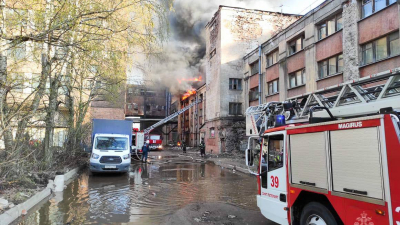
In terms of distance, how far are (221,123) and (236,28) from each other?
33.1 feet

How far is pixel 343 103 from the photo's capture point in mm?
5301

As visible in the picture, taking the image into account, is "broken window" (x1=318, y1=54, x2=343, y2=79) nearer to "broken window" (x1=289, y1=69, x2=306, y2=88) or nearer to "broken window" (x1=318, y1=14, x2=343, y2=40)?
"broken window" (x1=318, y1=14, x2=343, y2=40)

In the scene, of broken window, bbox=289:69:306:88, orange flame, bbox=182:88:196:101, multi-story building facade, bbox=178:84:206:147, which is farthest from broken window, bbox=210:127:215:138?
orange flame, bbox=182:88:196:101

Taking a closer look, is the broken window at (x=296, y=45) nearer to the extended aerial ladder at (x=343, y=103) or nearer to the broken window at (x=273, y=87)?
the broken window at (x=273, y=87)

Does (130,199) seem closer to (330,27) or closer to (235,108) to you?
(330,27)

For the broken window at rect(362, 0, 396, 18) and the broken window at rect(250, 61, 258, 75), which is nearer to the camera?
the broken window at rect(362, 0, 396, 18)

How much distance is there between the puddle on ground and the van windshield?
7.61ft

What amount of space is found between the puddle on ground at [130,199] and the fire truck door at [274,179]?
7.63 ft

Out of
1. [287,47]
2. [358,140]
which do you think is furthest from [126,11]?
[287,47]

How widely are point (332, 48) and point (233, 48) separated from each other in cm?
1389

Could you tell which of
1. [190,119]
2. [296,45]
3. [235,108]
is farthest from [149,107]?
[296,45]

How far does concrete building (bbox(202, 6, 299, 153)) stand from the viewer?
28.2m

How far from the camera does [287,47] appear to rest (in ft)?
67.8

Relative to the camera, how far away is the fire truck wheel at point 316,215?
12.7ft
